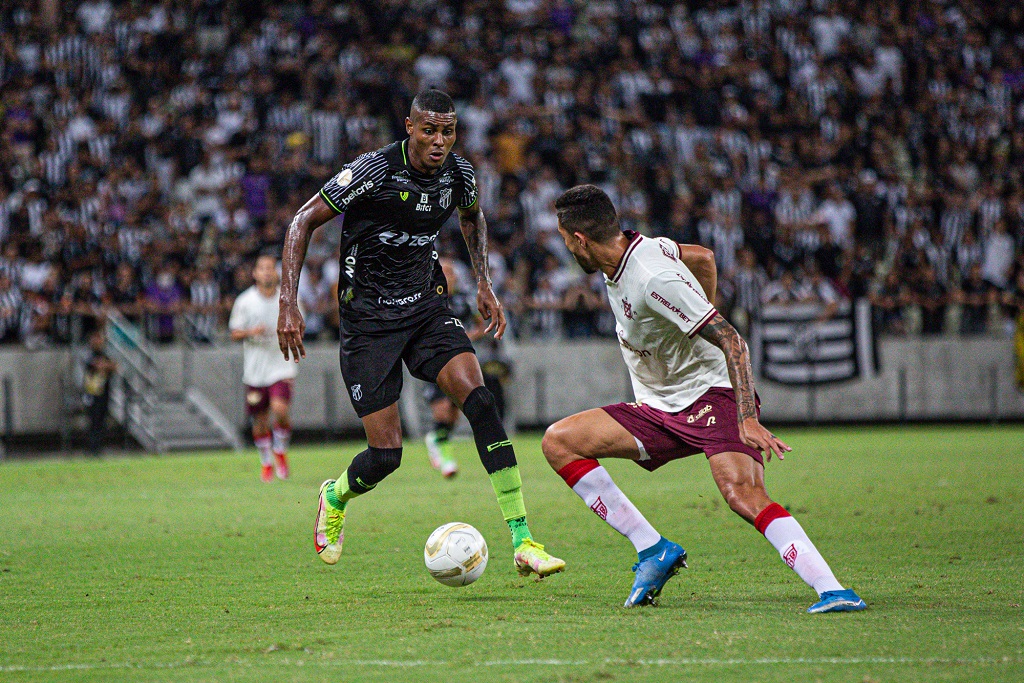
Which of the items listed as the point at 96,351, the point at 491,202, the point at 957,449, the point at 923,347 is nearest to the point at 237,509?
the point at 96,351

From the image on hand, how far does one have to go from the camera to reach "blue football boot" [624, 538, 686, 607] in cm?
622

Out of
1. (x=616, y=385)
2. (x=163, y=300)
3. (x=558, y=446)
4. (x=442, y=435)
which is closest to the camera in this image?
(x=558, y=446)

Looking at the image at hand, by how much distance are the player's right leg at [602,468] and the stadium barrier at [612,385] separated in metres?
14.0

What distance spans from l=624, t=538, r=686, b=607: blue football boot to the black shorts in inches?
69.9

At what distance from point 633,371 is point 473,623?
1769 mm

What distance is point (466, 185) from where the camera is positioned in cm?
764

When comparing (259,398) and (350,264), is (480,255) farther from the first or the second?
(259,398)

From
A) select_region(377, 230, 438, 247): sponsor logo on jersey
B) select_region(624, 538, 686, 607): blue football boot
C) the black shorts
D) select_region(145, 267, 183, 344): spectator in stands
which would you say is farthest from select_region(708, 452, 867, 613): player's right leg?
select_region(145, 267, 183, 344): spectator in stands

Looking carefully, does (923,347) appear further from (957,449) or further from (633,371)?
(633,371)

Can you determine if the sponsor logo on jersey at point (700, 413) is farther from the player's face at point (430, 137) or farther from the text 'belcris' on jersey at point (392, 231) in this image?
the player's face at point (430, 137)

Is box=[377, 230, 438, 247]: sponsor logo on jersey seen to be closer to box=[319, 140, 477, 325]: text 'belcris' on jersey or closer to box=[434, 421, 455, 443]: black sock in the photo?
box=[319, 140, 477, 325]: text 'belcris' on jersey

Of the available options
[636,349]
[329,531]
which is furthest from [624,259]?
[329,531]

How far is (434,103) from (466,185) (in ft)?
1.99

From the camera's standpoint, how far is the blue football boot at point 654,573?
6.22 meters
